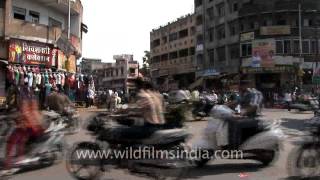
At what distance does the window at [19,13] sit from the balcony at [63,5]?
1666 millimetres

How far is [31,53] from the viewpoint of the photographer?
95.6 ft

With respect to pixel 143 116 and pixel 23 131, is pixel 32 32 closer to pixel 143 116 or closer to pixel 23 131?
pixel 23 131

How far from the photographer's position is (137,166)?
8.15m

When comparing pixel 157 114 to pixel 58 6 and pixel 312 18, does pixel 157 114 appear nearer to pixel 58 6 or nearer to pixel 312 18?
pixel 58 6

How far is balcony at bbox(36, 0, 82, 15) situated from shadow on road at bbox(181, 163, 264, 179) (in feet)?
80.1

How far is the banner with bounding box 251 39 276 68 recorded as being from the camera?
55438mm

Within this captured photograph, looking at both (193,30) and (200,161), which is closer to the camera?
(200,161)

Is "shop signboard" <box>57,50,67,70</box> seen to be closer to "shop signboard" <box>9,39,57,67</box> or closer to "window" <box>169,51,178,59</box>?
"shop signboard" <box>9,39,57,67</box>

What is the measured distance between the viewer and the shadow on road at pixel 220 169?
953 centimetres

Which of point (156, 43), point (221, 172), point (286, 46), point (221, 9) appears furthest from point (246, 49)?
point (221, 172)

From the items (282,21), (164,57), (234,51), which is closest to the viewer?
(282,21)

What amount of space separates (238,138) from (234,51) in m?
51.7

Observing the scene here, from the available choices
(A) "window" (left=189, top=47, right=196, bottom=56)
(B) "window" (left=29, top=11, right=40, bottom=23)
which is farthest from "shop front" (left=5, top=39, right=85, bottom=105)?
(A) "window" (left=189, top=47, right=196, bottom=56)

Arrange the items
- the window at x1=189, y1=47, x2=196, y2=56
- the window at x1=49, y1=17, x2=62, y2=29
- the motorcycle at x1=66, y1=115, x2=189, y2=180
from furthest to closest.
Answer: the window at x1=189, y1=47, x2=196, y2=56 → the window at x1=49, y1=17, x2=62, y2=29 → the motorcycle at x1=66, y1=115, x2=189, y2=180
